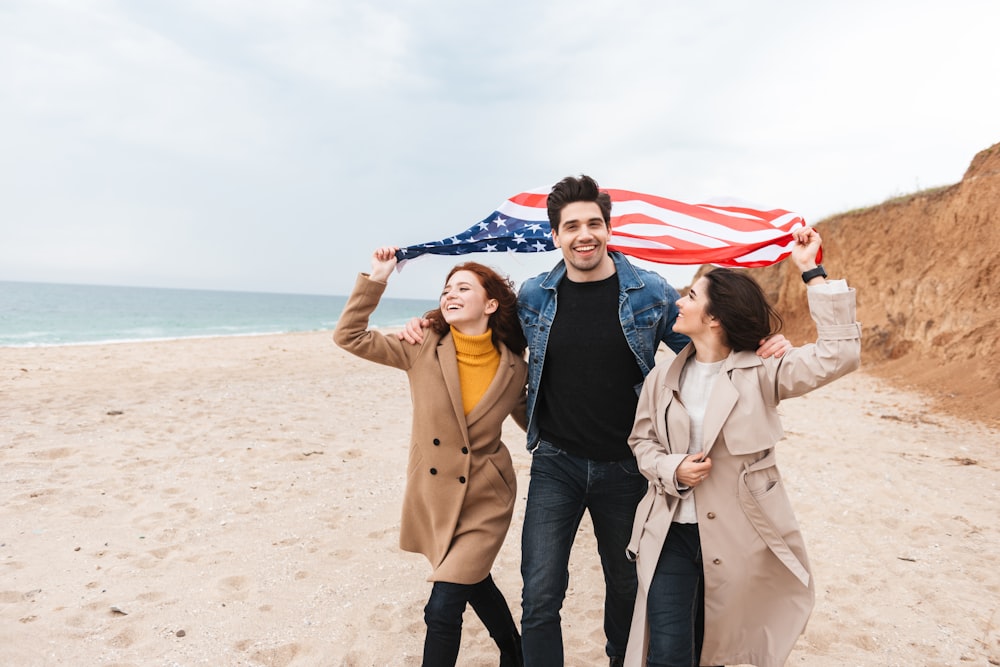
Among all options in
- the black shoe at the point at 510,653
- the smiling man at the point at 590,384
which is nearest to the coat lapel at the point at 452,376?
the smiling man at the point at 590,384

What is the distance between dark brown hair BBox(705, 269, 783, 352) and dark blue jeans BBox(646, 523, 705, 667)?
0.87 metres

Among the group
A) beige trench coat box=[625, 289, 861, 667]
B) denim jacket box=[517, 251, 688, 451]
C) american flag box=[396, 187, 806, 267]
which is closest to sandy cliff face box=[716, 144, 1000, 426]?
american flag box=[396, 187, 806, 267]

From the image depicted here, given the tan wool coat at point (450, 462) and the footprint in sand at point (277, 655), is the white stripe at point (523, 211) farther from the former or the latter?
the footprint in sand at point (277, 655)

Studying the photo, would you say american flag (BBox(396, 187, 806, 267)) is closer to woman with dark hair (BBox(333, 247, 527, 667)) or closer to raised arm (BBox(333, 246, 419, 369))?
raised arm (BBox(333, 246, 419, 369))

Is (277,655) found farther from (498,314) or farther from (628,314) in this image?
(628,314)

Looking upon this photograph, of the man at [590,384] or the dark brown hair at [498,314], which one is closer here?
the man at [590,384]

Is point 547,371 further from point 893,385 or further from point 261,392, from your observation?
point 893,385

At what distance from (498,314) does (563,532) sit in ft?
3.98

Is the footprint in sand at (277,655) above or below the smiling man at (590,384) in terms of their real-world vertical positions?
below

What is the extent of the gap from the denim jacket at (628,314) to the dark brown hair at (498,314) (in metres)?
0.05

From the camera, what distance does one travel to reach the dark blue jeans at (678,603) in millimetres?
2541

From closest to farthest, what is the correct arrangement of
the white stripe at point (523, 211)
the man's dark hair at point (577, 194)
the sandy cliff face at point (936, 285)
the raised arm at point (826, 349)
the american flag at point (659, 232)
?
1. the raised arm at point (826, 349)
2. the man's dark hair at point (577, 194)
3. the american flag at point (659, 232)
4. the white stripe at point (523, 211)
5. the sandy cliff face at point (936, 285)

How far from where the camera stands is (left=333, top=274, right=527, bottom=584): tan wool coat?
9.98 feet

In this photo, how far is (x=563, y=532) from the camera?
295cm
